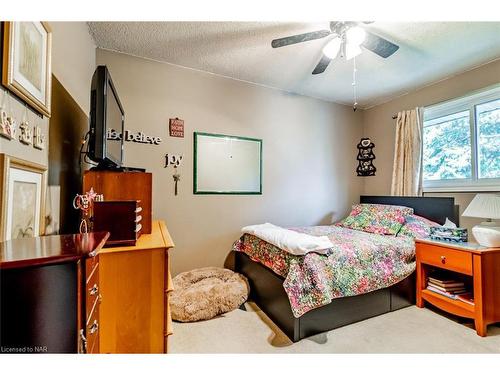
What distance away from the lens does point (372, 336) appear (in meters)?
1.75

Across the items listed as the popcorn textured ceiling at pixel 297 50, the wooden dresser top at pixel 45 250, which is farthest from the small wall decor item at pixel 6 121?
the popcorn textured ceiling at pixel 297 50

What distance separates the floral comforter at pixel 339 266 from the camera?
1.64 meters

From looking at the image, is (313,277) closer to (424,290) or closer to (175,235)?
(424,290)

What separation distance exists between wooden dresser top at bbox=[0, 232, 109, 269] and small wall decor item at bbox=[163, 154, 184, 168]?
5.94 ft

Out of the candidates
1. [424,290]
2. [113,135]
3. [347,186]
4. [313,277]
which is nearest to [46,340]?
[113,135]

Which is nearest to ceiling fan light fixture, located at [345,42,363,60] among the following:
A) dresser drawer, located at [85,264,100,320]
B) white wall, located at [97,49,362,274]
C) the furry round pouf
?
white wall, located at [97,49,362,274]

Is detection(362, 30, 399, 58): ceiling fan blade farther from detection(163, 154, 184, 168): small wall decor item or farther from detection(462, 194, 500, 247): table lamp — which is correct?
detection(163, 154, 184, 168): small wall decor item

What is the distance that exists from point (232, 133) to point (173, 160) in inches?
31.1

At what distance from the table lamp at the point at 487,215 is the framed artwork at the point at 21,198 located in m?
3.04

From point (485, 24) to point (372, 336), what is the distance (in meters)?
2.61

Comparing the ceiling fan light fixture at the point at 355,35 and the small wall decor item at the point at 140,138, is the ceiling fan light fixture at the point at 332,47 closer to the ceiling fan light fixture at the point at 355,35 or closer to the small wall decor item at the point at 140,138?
the ceiling fan light fixture at the point at 355,35

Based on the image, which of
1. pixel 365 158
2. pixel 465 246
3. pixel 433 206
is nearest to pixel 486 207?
pixel 465 246

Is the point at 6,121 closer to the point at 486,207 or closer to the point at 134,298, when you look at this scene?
the point at 134,298

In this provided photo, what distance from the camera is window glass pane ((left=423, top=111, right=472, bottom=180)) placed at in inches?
102
